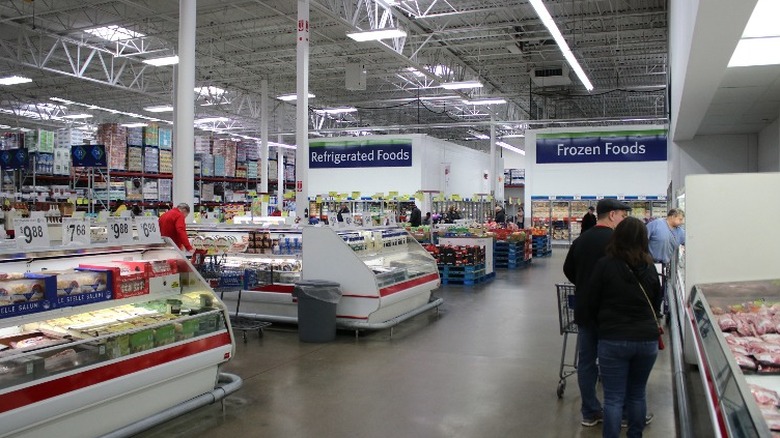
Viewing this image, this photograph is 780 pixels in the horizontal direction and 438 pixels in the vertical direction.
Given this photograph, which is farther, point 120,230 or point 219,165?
point 219,165

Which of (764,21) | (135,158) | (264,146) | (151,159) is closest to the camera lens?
(764,21)

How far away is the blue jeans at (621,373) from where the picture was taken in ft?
12.0

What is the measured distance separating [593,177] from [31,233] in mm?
21926

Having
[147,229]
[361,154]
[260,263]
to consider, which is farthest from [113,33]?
[147,229]

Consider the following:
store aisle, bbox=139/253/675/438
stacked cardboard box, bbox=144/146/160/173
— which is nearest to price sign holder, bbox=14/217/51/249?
store aisle, bbox=139/253/675/438

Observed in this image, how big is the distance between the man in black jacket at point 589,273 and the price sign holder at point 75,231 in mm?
3682

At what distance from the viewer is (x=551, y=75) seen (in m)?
20.0

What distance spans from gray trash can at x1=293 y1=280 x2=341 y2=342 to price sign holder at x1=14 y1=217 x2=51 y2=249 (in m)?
3.55

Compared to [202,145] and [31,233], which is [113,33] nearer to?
[202,145]

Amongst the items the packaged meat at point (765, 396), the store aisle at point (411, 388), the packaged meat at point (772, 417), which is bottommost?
the store aisle at point (411, 388)

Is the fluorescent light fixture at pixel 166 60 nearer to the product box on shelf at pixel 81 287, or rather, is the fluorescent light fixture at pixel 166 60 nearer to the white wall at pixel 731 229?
the product box on shelf at pixel 81 287

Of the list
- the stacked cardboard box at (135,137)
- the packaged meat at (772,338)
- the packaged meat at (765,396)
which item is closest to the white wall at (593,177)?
the stacked cardboard box at (135,137)

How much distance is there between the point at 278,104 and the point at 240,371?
22.3 metres

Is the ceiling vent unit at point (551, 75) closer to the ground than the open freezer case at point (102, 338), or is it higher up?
higher up
